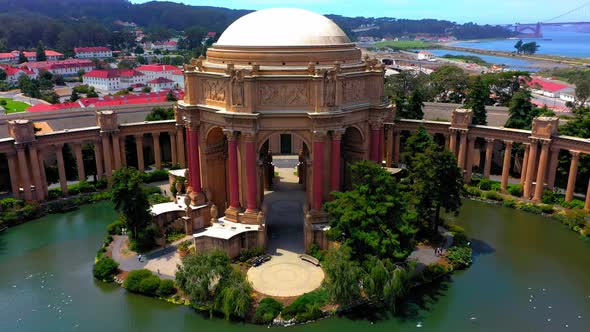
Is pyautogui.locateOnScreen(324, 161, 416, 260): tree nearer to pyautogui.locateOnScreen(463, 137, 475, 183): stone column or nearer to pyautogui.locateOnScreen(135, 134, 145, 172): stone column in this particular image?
pyautogui.locateOnScreen(463, 137, 475, 183): stone column

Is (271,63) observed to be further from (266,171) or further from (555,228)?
(555,228)

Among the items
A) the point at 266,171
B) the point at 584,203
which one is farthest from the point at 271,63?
the point at 584,203

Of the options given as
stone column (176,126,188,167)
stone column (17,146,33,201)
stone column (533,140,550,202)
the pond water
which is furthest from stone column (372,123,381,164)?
stone column (17,146,33,201)

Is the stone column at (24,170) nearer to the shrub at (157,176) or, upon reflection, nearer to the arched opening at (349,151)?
the shrub at (157,176)

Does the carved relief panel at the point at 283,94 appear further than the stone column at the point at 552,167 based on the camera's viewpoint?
No

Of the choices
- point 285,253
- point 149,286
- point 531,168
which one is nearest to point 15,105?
point 149,286

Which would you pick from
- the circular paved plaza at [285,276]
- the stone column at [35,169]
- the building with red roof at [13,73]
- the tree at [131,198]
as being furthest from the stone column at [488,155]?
the building with red roof at [13,73]

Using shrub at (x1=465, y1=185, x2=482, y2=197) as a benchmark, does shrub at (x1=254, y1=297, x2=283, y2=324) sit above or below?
below
